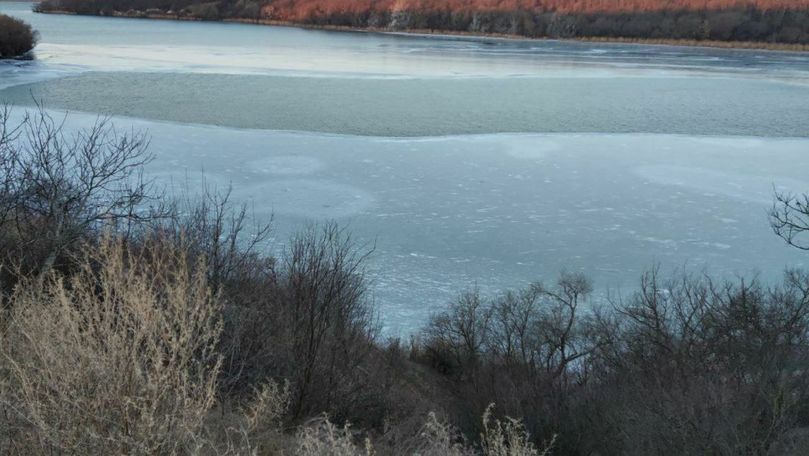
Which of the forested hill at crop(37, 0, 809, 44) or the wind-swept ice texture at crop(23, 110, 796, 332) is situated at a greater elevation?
the forested hill at crop(37, 0, 809, 44)

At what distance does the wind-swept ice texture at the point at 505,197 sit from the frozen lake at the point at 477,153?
4 centimetres

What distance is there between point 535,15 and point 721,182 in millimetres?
49186

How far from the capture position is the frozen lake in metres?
9.25

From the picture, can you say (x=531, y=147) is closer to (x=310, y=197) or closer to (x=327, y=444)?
(x=310, y=197)

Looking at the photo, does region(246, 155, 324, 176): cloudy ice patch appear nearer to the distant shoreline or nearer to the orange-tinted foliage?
the distant shoreline

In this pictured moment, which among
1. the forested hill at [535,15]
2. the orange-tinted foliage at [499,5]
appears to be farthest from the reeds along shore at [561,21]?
the orange-tinted foliage at [499,5]

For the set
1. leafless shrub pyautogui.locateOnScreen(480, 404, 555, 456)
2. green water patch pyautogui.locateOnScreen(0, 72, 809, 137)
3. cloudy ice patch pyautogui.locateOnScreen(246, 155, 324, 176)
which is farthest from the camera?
→ green water patch pyautogui.locateOnScreen(0, 72, 809, 137)

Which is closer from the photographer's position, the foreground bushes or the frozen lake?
the foreground bushes

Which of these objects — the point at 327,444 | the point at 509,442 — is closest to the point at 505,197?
the point at 509,442

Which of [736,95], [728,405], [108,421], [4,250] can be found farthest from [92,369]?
[736,95]

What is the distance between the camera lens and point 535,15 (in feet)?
191

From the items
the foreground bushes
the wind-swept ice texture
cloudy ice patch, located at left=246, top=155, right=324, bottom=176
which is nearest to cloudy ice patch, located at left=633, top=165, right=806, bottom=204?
the wind-swept ice texture

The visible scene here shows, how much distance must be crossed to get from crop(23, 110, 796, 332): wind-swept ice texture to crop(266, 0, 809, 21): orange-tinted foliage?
1814 inches

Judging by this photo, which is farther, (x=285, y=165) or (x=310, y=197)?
(x=285, y=165)
